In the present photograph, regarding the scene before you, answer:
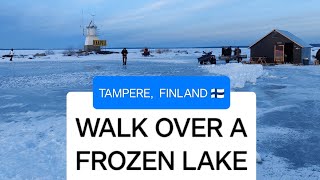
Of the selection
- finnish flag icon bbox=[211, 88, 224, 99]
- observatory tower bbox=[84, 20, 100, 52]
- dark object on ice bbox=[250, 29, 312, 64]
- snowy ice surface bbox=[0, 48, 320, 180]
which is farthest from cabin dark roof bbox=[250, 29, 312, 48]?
observatory tower bbox=[84, 20, 100, 52]

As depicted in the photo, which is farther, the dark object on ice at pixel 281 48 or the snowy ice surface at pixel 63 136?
the dark object on ice at pixel 281 48

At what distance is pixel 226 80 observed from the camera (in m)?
2.18

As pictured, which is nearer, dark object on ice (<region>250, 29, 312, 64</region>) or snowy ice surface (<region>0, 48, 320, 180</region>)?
snowy ice surface (<region>0, 48, 320, 180</region>)

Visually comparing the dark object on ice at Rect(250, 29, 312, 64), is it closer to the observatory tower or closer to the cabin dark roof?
the cabin dark roof

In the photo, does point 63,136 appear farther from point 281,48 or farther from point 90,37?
point 90,37

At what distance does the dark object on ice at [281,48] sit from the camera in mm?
32156

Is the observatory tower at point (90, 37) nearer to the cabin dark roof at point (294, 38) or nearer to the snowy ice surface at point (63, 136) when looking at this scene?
the cabin dark roof at point (294, 38)

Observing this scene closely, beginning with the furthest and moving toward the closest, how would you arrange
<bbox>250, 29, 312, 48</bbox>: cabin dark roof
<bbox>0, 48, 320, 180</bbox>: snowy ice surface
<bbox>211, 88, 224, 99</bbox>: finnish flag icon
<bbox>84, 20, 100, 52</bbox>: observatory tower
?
<bbox>84, 20, 100, 52</bbox>: observatory tower, <bbox>250, 29, 312, 48</bbox>: cabin dark roof, <bbox>0, 48, 320, 180</bbox>: snowy ice surface, <bbox>211, 88, 224, 99</bbox>: finnish flag icon

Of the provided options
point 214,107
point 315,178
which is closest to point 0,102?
point 315,178

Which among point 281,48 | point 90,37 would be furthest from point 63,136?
point 90,37

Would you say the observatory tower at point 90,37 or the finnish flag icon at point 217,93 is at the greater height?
the observatory tower at point 90,37

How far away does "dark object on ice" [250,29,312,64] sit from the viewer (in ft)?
105

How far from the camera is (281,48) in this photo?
32.9m

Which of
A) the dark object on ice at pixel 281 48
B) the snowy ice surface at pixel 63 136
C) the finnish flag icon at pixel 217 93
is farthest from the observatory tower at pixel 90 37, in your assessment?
the finnish flag icon at pixel 217 93
